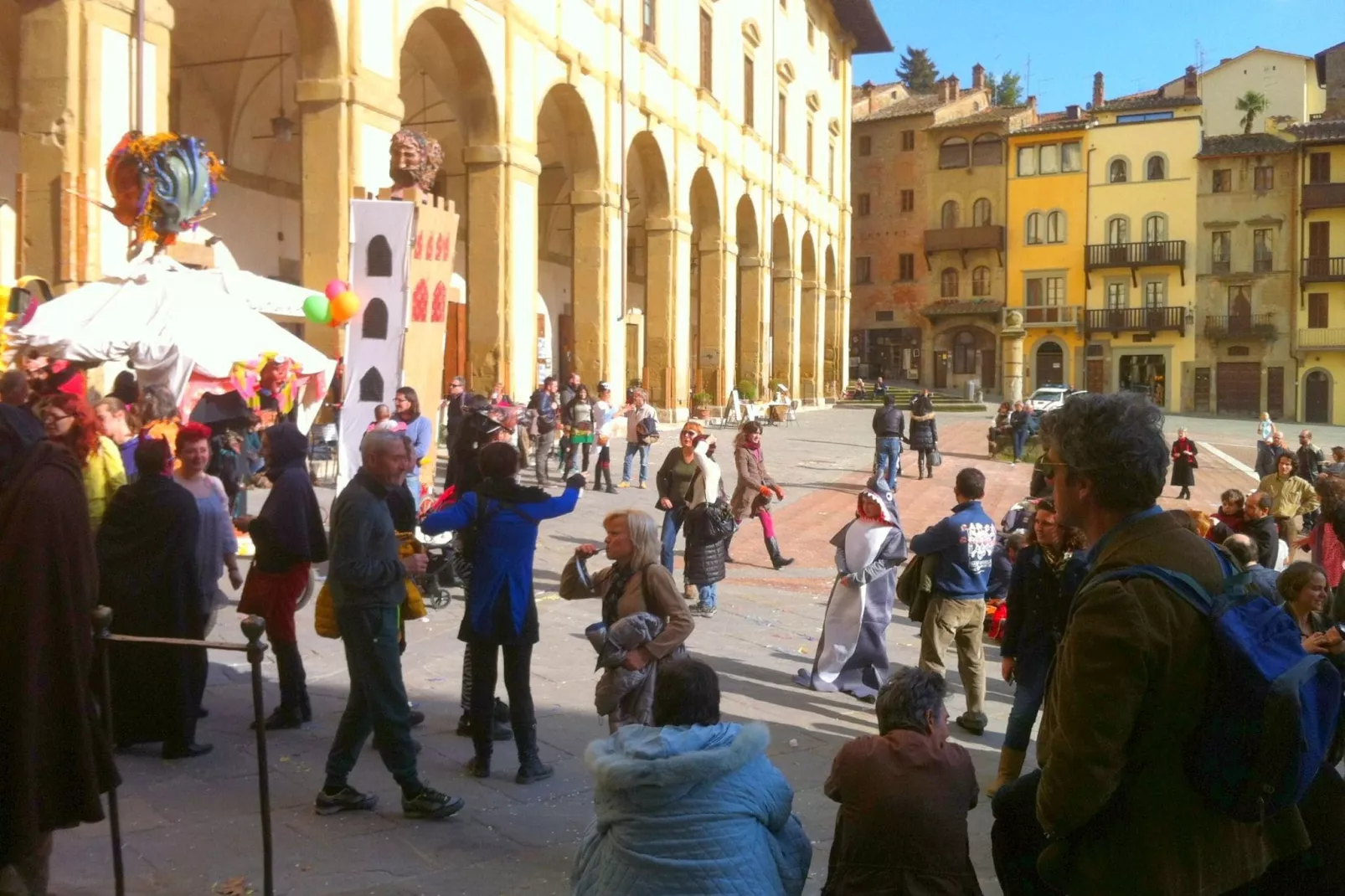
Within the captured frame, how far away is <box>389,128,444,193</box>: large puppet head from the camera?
1080 centimetres

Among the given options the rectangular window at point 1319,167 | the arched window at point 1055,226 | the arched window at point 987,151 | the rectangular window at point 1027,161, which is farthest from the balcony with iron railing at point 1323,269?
the arched window at point 987,151

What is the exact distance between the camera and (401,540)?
621cm

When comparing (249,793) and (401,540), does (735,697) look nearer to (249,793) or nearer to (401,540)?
(401,540)

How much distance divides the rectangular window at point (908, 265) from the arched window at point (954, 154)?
4.55 m

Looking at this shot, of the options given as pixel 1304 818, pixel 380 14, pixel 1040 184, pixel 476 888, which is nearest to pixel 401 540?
pixel 476 888

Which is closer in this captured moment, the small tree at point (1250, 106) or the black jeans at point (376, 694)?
the black jeans at point (376, 694)

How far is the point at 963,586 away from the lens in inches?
271

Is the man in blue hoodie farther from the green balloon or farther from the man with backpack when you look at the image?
the green balloon

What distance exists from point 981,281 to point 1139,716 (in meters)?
57.6

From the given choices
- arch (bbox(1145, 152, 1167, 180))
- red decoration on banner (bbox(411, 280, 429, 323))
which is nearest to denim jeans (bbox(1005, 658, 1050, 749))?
red decoration on banner (bbox(411, 280, 429, 323))

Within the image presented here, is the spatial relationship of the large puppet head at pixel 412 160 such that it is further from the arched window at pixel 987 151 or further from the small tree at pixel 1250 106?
the small tree at pixel 1250 106

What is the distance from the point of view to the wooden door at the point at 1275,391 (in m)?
53.2

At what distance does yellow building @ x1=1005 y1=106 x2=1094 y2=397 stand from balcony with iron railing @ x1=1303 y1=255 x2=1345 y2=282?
9278mm

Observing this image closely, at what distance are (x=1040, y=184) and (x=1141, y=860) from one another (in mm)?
57880
